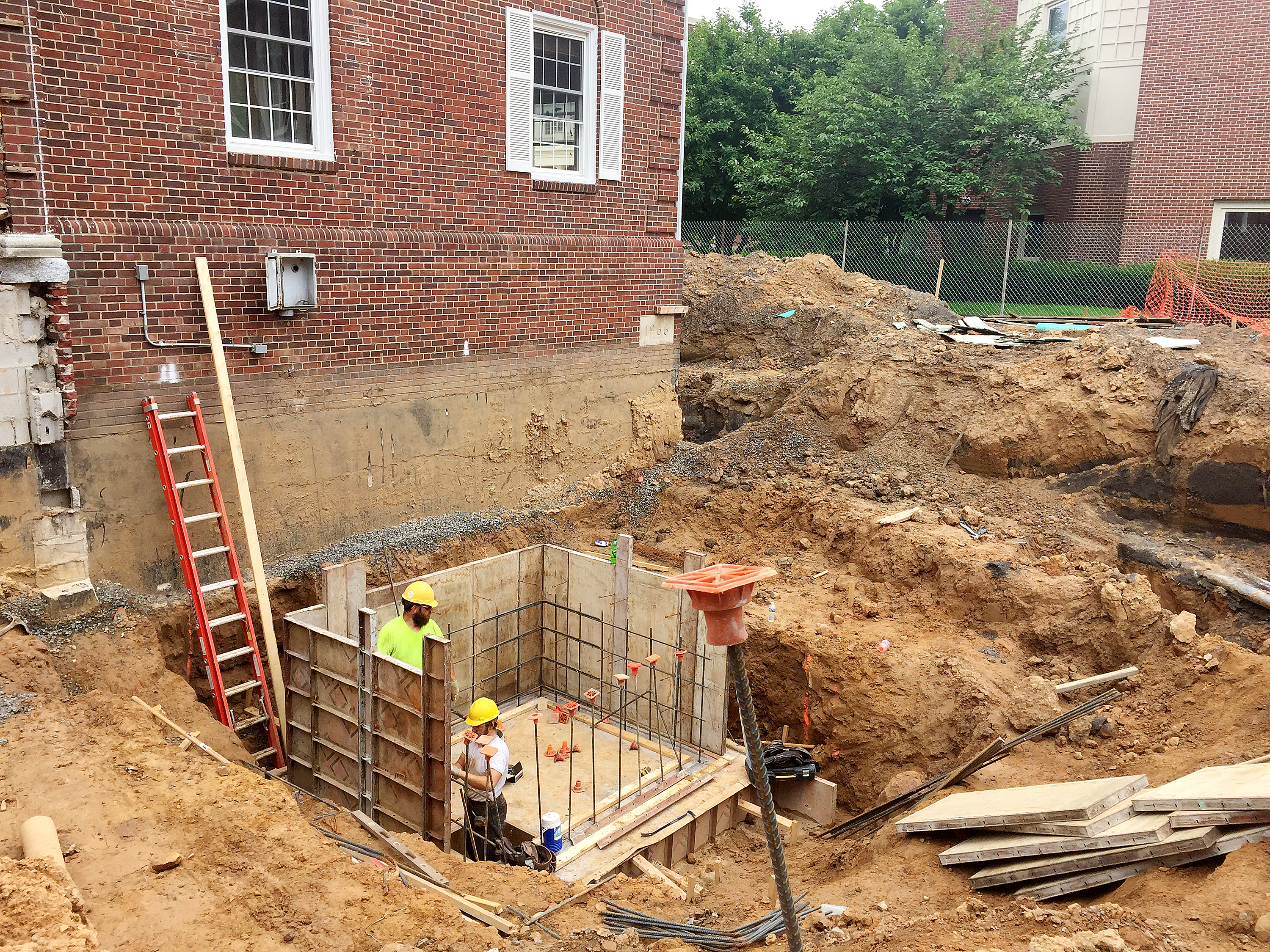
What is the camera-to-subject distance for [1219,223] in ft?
73.6

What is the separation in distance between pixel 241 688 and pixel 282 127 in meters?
5.65

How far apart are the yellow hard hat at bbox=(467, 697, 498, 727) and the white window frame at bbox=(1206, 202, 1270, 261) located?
2100 cm

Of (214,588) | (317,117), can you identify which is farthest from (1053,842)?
(317,117)

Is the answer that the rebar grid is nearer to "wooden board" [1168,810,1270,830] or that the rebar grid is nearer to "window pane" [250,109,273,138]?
"wooden board" [1168,810,1270,830]

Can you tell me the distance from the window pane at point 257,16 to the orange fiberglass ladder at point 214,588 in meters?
3.69

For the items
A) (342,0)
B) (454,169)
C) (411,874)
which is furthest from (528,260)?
(411,874)

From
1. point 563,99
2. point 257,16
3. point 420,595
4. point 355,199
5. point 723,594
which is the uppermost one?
point 257,16

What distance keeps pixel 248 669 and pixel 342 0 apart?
6.94 meters

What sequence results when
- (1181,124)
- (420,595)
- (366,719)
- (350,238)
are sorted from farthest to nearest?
1. (1181,124)
2. (350,238)
3. (420,595)
4. (366,719)

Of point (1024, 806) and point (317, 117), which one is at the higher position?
point (317, 117)

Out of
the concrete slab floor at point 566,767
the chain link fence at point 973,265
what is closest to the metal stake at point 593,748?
the concrete slab floor at point 566,767

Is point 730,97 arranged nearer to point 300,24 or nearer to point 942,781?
point 300,24

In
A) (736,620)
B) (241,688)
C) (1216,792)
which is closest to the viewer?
(736,620)

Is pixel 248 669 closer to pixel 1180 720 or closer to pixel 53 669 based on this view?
pixel 53 669
